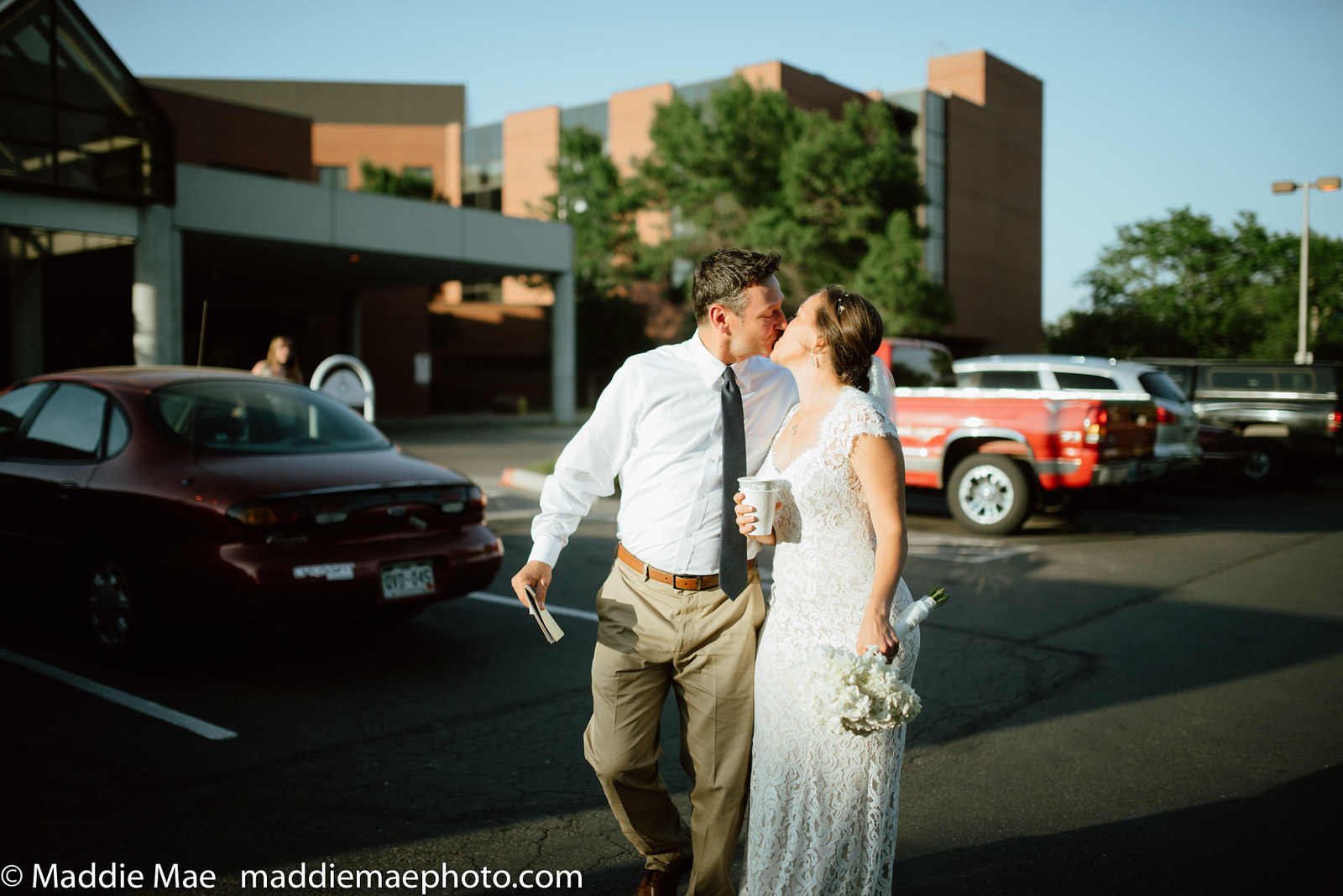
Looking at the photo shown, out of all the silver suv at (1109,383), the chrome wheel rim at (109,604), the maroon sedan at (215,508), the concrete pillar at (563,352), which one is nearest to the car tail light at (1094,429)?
the silver suv at (1109,383)

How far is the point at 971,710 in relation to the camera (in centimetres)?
486

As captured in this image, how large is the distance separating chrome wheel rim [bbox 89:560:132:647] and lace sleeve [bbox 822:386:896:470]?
164 inches

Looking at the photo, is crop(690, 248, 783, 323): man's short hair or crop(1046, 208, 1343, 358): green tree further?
crop(1046, 208, 1343, 358): green tree

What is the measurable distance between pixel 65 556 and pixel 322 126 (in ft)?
169

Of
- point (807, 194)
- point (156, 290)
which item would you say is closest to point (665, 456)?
point (156, 290)

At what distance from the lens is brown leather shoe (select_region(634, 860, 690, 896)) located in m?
2.94

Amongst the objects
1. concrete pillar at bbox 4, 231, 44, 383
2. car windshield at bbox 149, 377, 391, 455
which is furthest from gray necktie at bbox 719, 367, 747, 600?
concrete pillar at bbox 4, 231, 44, 383

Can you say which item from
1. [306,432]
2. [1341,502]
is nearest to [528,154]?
[1341,502]

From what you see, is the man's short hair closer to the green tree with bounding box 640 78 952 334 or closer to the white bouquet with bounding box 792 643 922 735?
the white bouquet with bounding box 792 643 922 735

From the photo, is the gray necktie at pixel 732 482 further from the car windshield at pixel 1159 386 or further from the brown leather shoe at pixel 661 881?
the car windshield at pixel 1159 386

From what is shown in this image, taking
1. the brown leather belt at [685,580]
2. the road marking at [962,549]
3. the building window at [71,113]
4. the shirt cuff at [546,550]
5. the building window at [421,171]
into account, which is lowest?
the road marking at [962,549]

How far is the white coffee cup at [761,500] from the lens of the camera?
2520 millimetres

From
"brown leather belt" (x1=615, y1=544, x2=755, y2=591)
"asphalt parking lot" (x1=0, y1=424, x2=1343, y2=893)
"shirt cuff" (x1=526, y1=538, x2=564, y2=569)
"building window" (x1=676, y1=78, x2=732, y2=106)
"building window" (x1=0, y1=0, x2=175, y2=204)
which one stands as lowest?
"asphalt parking lot" (x1=0, y1=424, x2=1343, y2=893)

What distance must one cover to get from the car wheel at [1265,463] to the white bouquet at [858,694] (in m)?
15.2
